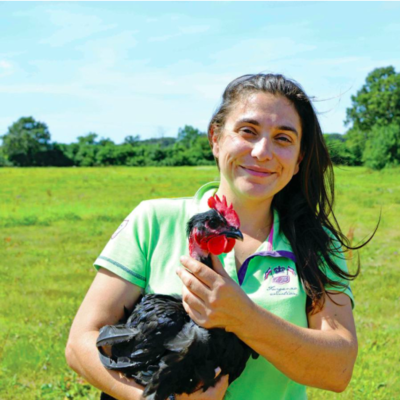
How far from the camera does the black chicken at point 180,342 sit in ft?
7.85

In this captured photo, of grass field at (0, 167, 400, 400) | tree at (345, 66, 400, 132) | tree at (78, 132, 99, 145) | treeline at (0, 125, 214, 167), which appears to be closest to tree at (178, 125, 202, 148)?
treeline at (0, 125, 214, 167)

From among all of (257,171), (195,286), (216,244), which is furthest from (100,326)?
(257,171)

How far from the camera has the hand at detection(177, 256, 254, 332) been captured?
85.6 inches

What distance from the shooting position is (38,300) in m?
7.92

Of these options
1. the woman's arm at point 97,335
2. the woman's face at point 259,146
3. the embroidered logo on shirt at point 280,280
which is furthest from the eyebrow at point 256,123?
the woman's arm at point 97,335

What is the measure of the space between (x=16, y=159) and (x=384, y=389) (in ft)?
252

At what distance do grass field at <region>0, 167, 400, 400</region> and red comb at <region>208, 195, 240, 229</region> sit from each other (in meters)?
1.65

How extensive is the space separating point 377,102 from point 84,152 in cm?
4403

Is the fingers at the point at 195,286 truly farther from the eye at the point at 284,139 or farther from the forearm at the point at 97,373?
the eye at the point at 284,139

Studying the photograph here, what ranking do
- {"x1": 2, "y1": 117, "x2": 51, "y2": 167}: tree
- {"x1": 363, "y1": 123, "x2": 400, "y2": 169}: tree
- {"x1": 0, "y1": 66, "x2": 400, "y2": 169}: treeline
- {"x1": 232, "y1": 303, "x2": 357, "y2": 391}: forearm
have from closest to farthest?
1. {"x1": 232, "y1": 303, "x2": 357, "y2": 391}: forearm
2. {"x1": 363, "y1": 123, "x2": 400, "y2": 169}: tree
3. {"x1": 0, "y1": 66, "x2": 400, "y2": 169}: treeline
4. {"x1": 2, "y1": 117, "x2": 51, "y2": 167}: tree

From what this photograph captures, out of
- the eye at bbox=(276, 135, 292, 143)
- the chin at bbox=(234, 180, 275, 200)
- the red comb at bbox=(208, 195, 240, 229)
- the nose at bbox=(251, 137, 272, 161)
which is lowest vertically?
the red comb at bbox=(208, 195, 240, 229)

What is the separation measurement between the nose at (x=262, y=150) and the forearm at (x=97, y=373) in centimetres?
124

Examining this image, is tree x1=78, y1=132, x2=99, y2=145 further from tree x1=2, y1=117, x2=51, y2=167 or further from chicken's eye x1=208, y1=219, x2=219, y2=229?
chicken's eye x1=208, y1=219, x2=219, y2=229

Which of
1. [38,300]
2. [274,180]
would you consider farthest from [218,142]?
[38,300]
